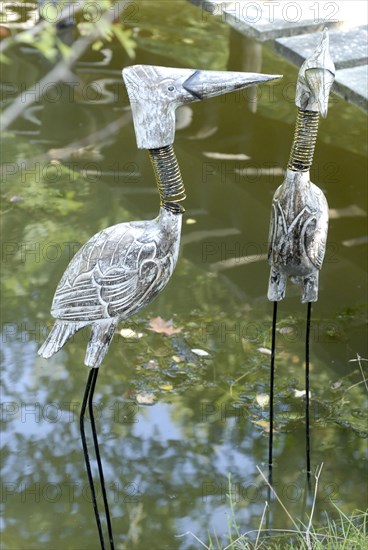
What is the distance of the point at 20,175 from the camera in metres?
5.96

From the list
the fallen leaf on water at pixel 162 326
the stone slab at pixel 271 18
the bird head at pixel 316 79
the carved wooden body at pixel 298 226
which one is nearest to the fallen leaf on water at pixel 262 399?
the fallen leaf on water at pixel 162 326

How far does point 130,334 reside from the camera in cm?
464

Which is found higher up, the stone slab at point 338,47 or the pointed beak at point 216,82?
the pointed beak at point 216,82

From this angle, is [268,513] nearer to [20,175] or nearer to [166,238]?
[166,238]

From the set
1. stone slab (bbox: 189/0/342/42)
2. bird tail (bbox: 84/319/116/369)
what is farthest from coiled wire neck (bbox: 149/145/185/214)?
stone slab (bbox: 189/0/342/42)

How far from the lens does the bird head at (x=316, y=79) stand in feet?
9.55

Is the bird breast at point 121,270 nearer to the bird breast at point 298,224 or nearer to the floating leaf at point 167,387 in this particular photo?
the bird breast at point 298,224

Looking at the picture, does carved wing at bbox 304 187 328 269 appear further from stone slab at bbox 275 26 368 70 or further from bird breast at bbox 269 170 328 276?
stone slab at bbox 275 26 368 70

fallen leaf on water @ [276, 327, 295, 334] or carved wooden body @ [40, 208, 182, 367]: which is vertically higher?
carved wooden body @ [40, 208, 182, 367]

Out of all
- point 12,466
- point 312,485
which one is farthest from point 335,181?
point 12,466

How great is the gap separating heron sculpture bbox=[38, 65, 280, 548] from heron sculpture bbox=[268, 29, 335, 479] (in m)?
0.33

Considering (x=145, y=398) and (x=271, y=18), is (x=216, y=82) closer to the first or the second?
(x=145, y=398)

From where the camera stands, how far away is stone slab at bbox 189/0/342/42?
A: 500 centimetres

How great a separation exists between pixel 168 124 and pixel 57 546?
1745 mm
